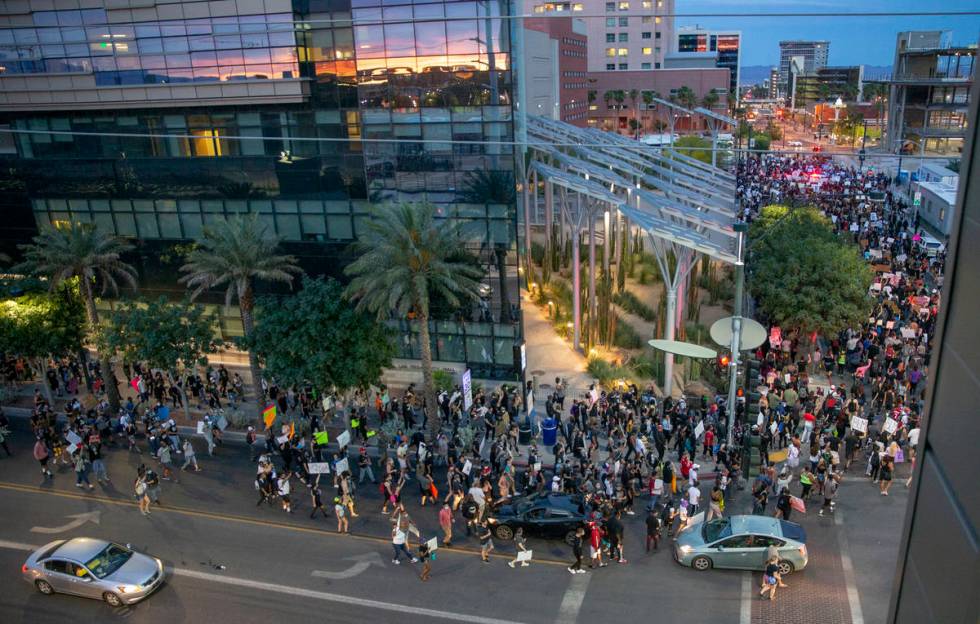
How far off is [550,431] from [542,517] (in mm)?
5268

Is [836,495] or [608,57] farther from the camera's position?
[608,57]

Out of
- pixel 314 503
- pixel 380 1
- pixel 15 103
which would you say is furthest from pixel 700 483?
pixel 15 103

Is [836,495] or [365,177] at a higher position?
[365,177]

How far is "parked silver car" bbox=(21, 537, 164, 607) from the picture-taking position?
1591cm

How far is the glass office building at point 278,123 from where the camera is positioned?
2664cm

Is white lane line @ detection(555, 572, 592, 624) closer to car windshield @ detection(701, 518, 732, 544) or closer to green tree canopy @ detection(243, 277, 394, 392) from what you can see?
car windshield @ detection(701, 518, 732, 544)

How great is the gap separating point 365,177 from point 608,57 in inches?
4239

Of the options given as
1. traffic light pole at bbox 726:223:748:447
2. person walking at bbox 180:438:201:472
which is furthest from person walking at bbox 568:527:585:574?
person walking at bbox 180:438:201:472

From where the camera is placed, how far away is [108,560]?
53.6 ft

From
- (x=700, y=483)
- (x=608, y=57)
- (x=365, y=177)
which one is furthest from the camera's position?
(x=608, y=57)

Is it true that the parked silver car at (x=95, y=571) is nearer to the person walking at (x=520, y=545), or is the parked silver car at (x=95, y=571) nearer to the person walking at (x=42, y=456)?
the person walking at (x=42, y=456)

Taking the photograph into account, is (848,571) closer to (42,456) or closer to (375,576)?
(375,576)

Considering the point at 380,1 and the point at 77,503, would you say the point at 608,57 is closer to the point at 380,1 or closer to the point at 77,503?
the point at 380,1

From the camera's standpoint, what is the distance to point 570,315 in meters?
34.2
